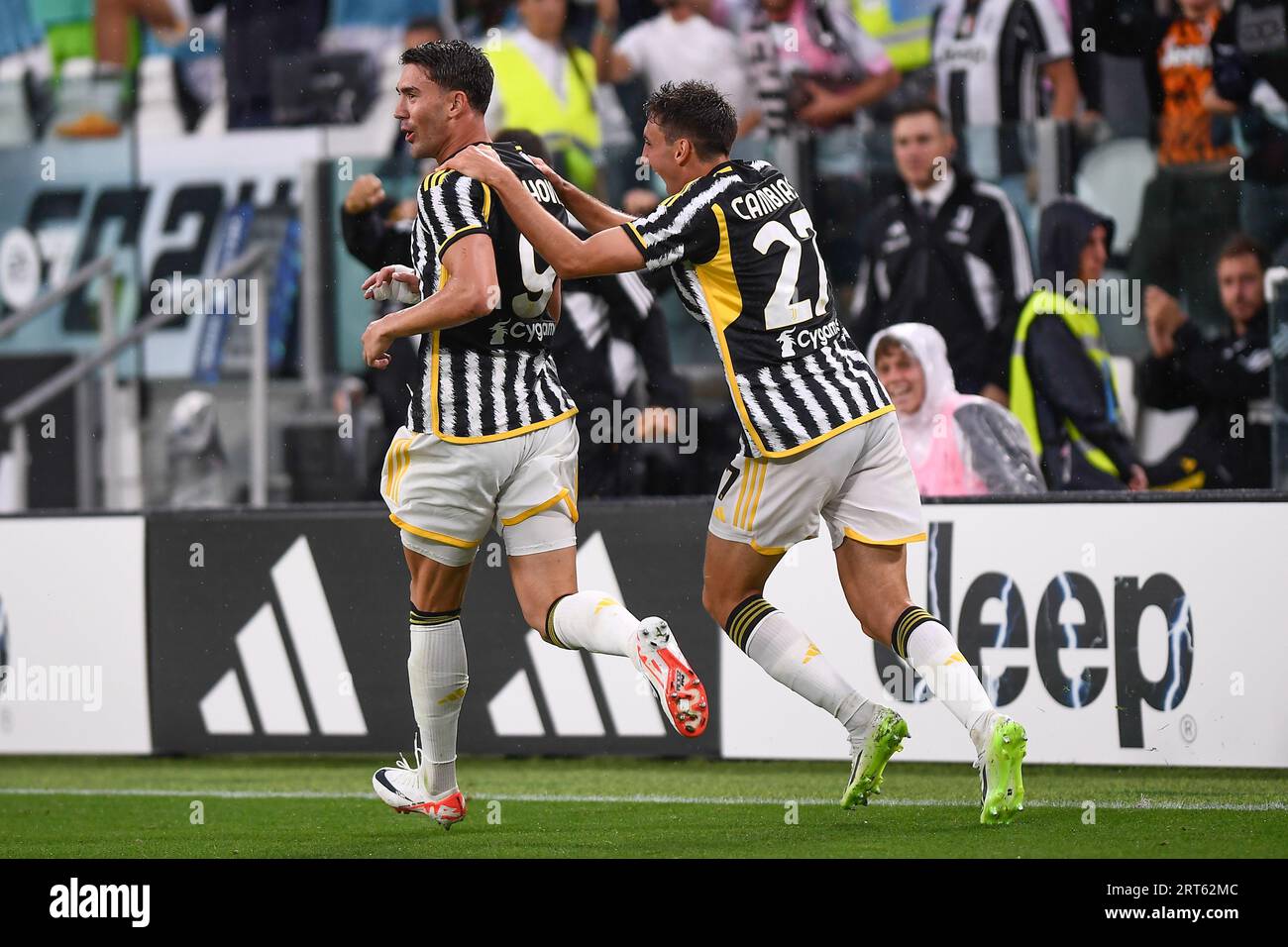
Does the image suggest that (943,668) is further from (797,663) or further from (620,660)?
(620,660)

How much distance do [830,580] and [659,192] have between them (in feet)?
8.05

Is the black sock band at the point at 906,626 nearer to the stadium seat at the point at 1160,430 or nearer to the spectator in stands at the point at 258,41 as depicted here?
the stadium seat at the point at 1160,430

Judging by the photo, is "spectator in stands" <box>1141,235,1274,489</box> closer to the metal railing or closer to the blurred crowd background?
the blurred crowd background

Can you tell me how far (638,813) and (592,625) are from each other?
1178 millimetres

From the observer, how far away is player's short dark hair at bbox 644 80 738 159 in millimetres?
5520

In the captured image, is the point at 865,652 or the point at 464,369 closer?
the point at 464,369

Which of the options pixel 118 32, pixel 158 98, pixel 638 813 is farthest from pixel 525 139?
pixel 118 32

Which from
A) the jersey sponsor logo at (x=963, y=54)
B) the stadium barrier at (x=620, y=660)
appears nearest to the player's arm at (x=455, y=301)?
the stadium barrier at (x=620, y=660)

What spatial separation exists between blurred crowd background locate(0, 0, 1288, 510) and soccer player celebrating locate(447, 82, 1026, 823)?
2408 millimetres

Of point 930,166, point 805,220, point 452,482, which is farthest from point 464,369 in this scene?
point 930,166

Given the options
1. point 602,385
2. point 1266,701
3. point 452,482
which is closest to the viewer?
point 452,482

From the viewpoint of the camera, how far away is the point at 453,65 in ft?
17.6

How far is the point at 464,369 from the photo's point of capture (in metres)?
5.43
